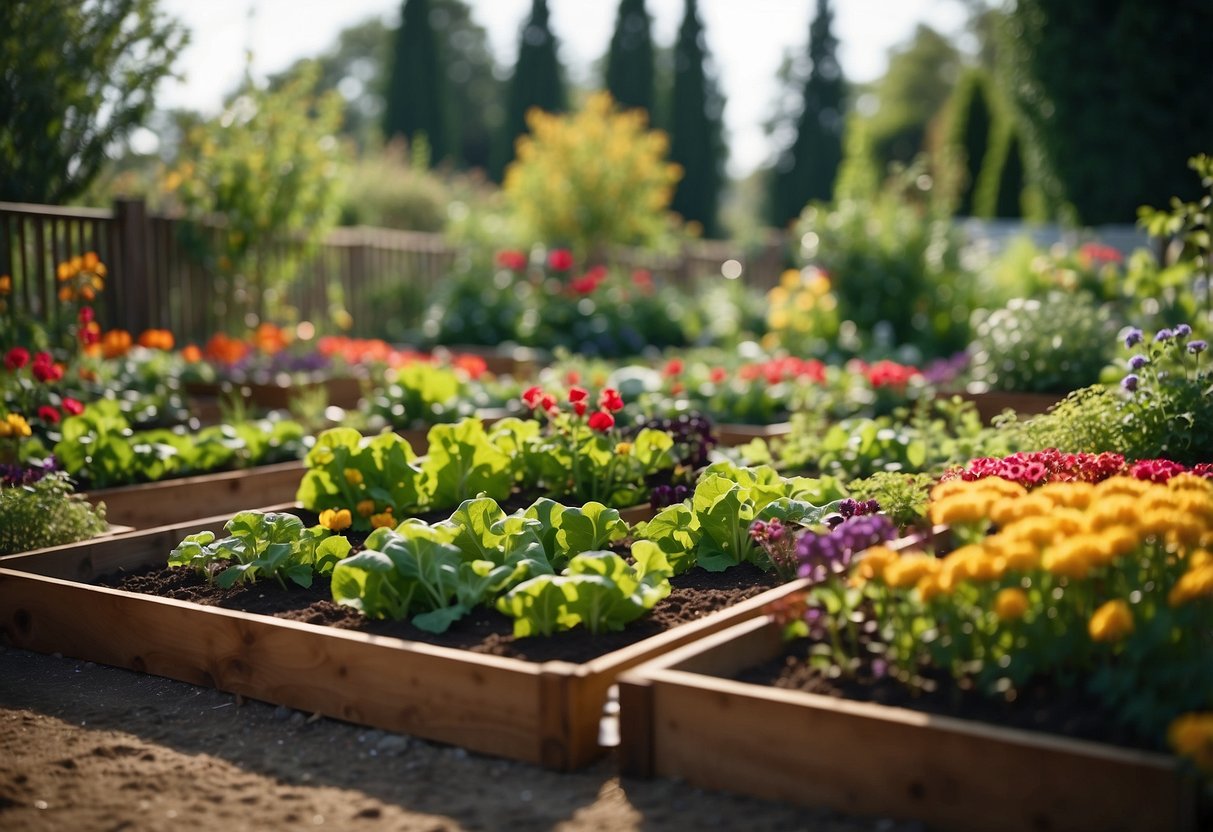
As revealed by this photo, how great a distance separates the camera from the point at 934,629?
2715 mm

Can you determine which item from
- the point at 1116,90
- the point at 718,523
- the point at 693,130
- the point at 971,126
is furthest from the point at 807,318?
the point at 693,130

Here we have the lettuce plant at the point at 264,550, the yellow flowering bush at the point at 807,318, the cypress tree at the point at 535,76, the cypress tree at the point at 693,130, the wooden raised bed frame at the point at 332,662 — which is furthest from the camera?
the cypress tree at the point at 535,76

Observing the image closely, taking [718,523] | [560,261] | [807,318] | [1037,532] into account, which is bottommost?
[718,523]

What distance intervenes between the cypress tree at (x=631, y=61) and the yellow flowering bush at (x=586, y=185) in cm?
1956

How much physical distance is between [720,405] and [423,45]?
30.1m

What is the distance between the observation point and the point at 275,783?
2848mm

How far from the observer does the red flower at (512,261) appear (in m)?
11.7

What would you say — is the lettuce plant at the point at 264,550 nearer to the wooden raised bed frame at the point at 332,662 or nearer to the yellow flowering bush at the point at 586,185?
the wooden raised bed frame at the point at 332,662

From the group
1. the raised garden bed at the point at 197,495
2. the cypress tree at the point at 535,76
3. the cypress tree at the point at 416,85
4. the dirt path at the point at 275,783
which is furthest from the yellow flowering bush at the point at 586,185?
the cypress tree at the point at 416,85

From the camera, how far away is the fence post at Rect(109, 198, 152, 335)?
8039 millimetres

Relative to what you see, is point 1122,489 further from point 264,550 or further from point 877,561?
point 264,550

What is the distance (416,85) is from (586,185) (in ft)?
75.2

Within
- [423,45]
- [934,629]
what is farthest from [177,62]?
[423,45]

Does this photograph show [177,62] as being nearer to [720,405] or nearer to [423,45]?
[720,405]
